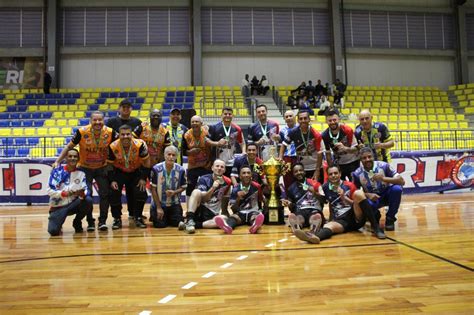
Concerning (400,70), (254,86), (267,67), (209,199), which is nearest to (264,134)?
(209,199)

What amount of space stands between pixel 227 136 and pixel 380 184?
2194mm

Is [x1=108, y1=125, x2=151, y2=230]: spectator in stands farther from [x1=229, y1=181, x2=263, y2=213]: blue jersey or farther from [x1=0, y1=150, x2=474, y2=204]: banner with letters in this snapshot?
[x1=0, y1=150, x2=474, y2=204]: banner with letters

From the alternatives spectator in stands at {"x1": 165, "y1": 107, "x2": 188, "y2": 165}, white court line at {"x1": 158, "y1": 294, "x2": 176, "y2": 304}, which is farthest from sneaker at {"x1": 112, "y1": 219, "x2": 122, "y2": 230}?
white court line at {"x1": 158, "y1": 294, "x2": 176, "y2": 304}

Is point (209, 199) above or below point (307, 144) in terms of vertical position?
below

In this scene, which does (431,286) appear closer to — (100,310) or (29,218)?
(100,310)

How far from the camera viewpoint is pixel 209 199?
5.33m

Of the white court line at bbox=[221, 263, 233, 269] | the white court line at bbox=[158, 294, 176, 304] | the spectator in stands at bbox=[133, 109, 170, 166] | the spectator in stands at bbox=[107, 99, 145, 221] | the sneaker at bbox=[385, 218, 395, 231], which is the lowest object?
the white court line at bbox=[158, 294, 176, 304]

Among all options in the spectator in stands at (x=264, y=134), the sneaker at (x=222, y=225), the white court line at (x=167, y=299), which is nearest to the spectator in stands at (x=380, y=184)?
the spectator in stands at (x=264, y=134)

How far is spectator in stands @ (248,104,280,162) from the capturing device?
5695mm

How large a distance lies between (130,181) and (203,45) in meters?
13.2

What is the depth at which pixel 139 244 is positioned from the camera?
4.30 meters

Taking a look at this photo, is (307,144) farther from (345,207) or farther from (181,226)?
(181,226)

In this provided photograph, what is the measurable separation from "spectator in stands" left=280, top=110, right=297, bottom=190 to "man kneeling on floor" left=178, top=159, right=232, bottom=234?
87 cm

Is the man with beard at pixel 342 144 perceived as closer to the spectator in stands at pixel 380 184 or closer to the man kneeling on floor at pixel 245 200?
the spectator in stands at pixel 380 184
